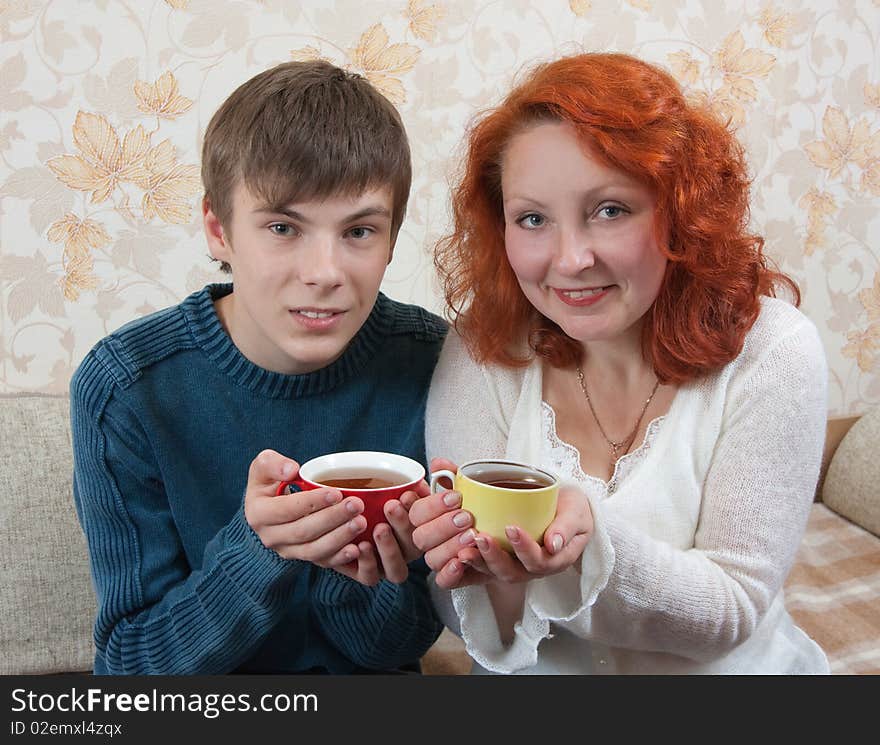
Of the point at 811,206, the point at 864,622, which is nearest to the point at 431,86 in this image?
the point at 811,206

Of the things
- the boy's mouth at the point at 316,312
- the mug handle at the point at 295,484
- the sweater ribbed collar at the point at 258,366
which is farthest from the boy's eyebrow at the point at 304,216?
the mug handle at the point at 295,484

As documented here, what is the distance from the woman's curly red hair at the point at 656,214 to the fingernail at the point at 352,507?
421mm

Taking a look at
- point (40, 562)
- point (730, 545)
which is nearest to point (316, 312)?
point (730, 545)

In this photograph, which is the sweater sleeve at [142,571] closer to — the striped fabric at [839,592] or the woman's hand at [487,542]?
the woman's hand at [487,542]

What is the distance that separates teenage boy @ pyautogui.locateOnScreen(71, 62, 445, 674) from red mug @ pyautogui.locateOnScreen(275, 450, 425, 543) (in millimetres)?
21

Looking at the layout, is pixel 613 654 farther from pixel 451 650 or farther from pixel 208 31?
pixel 208 31

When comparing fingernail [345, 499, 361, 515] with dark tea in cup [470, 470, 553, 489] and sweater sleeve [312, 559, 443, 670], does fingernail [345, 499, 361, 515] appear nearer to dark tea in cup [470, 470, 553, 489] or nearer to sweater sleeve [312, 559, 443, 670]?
dark tea in cup [470, 470, 553, 489]

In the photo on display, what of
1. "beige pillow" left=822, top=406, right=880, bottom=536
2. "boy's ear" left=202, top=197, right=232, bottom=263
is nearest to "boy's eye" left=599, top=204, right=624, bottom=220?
"boy's ear" left=202, top=197, right=232, bottom=263

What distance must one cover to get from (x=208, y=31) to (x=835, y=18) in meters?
1.49

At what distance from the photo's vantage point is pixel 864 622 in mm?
1724

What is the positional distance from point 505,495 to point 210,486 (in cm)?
55

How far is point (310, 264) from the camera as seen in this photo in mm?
1124

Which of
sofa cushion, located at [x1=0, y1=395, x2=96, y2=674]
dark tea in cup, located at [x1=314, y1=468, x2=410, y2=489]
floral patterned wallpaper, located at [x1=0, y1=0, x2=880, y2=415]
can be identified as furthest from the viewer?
floral patterned wallpaper, located at [x1=0, y1=0, x2=880, y2=415]

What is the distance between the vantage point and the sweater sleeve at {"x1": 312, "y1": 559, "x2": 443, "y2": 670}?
49.6 inches
